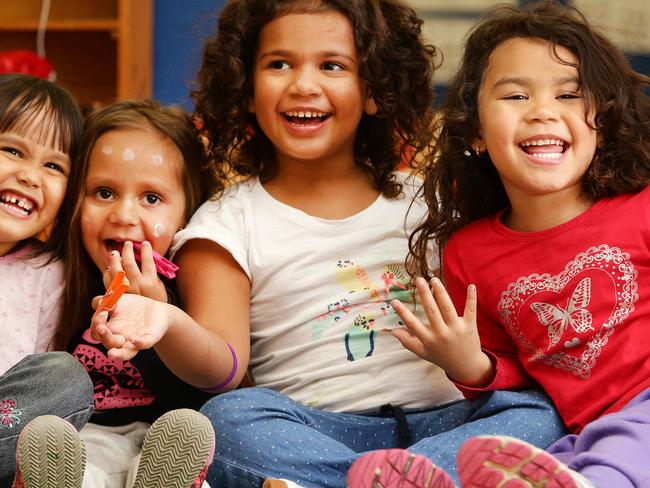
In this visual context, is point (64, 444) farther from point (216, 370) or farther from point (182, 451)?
point (216, 370)

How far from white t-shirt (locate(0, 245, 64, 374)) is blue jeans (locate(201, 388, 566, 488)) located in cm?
31

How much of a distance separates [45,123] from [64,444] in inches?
25.1

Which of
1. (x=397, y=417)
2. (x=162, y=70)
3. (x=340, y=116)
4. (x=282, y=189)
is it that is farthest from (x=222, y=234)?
(x=162, y=70)

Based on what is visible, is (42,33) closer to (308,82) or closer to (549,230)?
(308,82)

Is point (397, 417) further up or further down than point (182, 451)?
further down

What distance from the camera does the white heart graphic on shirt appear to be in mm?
1217

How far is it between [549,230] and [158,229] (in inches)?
23.3

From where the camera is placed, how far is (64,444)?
3.09 ft

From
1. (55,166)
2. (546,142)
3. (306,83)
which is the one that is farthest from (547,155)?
(55,166)

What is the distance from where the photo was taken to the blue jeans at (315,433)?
118cm

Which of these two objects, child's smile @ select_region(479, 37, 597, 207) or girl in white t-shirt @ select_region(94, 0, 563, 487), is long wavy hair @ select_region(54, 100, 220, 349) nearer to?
girl in white t-shirt @ select_region(94, 0, 563, 487)

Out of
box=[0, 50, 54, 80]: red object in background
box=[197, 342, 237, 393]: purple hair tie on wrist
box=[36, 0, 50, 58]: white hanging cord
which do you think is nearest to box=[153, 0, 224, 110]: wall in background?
box=[36, 0, 50, 58]: white hanging cord

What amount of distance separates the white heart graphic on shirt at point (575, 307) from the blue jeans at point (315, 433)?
78mm

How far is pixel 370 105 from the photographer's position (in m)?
1.53
